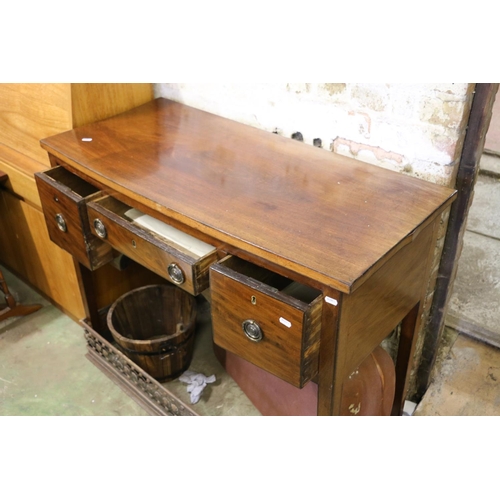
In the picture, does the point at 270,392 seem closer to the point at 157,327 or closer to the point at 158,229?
the point at 157,327

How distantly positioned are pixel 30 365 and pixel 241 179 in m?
1.23

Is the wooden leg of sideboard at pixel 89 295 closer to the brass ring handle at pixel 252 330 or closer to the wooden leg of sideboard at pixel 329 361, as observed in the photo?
the brass ring handle at pixel 252 330

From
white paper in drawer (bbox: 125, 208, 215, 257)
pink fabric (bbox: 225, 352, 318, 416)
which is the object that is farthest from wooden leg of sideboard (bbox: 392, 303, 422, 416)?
Answer: white paper in drawer (bbox: 125, 208, 215, 257)

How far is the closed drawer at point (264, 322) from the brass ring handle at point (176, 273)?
0.35 ft

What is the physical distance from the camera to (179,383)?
219 centimetres

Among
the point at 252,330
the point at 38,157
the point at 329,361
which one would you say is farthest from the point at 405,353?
the point at 38,157

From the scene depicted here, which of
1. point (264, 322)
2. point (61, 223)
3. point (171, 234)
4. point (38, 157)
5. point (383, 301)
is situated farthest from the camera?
point (38, 157)

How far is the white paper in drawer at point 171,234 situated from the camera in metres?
1.49

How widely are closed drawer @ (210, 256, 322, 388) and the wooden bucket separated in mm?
645

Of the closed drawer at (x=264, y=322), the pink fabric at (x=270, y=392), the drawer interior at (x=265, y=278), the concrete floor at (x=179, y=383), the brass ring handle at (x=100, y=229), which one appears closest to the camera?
the closed drawer at (x=264, y=322)

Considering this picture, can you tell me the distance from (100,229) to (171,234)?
0.74ft

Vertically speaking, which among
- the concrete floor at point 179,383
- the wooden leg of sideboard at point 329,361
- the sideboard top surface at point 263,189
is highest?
the sideboard top surface at point 263,189

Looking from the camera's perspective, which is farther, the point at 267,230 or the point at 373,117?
the point at 373,117

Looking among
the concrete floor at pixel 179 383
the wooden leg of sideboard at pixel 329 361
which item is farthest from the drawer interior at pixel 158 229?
the concrete floor at pixel 179 383
